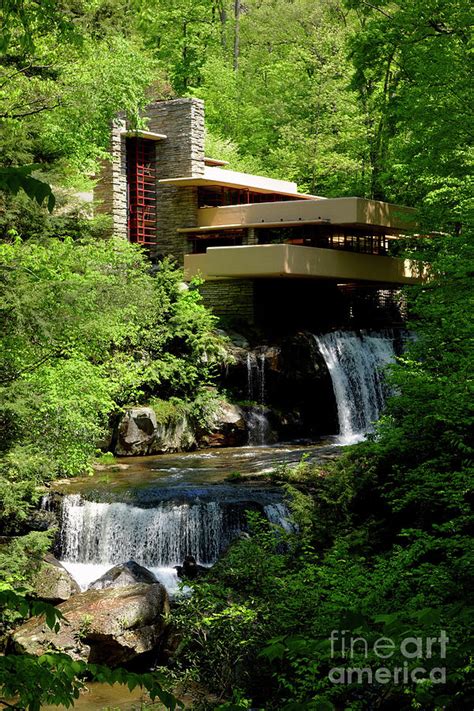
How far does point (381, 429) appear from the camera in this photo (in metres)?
12.8

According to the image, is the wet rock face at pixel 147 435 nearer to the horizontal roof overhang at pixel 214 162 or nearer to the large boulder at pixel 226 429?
the large boulder at pixel 226 429

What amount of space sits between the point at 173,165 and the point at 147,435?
11.1 meters

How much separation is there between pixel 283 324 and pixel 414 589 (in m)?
19.0

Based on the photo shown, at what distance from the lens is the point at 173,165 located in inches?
1133

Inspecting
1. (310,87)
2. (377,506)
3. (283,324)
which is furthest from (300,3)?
(377,506)

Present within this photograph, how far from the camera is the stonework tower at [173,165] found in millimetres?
27672

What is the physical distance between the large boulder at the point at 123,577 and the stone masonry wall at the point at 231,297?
14000 millimetres

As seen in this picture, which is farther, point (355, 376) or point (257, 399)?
point (355, 376)

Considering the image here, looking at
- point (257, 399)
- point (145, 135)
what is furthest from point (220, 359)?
point (145, 135)

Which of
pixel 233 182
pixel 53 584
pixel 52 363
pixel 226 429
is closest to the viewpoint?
pixel 53 584

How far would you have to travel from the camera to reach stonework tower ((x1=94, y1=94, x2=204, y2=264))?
27.7m

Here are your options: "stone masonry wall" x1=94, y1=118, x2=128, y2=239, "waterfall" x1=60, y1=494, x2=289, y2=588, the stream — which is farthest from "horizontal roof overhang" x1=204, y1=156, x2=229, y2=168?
"waterfall" x1=60, y1=494, x2=289, y2=588

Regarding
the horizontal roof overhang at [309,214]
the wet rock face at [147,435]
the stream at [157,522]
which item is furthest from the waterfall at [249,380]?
the stream at [157,522]

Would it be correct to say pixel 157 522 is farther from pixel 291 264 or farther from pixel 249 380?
pixel 291 264
